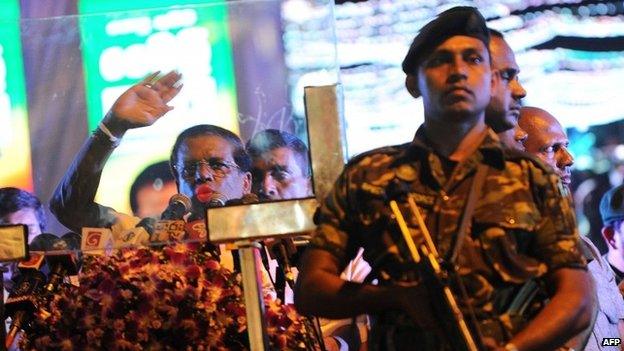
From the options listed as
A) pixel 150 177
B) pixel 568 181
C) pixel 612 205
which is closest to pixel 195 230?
pixel 150 177

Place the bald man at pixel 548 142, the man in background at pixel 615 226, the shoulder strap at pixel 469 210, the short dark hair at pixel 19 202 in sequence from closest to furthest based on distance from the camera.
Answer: the shoulder strap at pixel 469 210 < the short dark hair at pixel 19 202 < the bald man at pixel 548 142 < the man in background at pixel 615 226

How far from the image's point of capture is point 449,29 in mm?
1961

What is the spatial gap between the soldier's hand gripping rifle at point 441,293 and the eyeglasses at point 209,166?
0.95 meters

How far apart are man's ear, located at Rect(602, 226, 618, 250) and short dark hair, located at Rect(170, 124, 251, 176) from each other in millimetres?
2811

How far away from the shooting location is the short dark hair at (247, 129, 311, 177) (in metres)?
2.53

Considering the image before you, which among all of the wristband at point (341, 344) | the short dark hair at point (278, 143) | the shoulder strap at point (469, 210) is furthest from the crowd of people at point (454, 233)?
the wristband at point (341, 344)

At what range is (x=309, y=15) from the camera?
249cm

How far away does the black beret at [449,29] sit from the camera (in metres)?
1.96

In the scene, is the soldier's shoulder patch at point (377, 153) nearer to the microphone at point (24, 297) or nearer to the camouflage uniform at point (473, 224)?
the camouflage uniform at point (473, 224)

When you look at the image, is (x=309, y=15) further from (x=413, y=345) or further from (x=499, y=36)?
(x=413, y=345)

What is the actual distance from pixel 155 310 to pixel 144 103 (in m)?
0.53

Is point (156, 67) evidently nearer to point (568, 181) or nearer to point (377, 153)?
point (377, 153)

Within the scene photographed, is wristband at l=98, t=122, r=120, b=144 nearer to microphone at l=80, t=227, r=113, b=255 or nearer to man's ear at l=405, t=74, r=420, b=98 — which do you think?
microphone at l=80, t=227, r=113, b=255

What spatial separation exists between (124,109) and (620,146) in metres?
3.18
